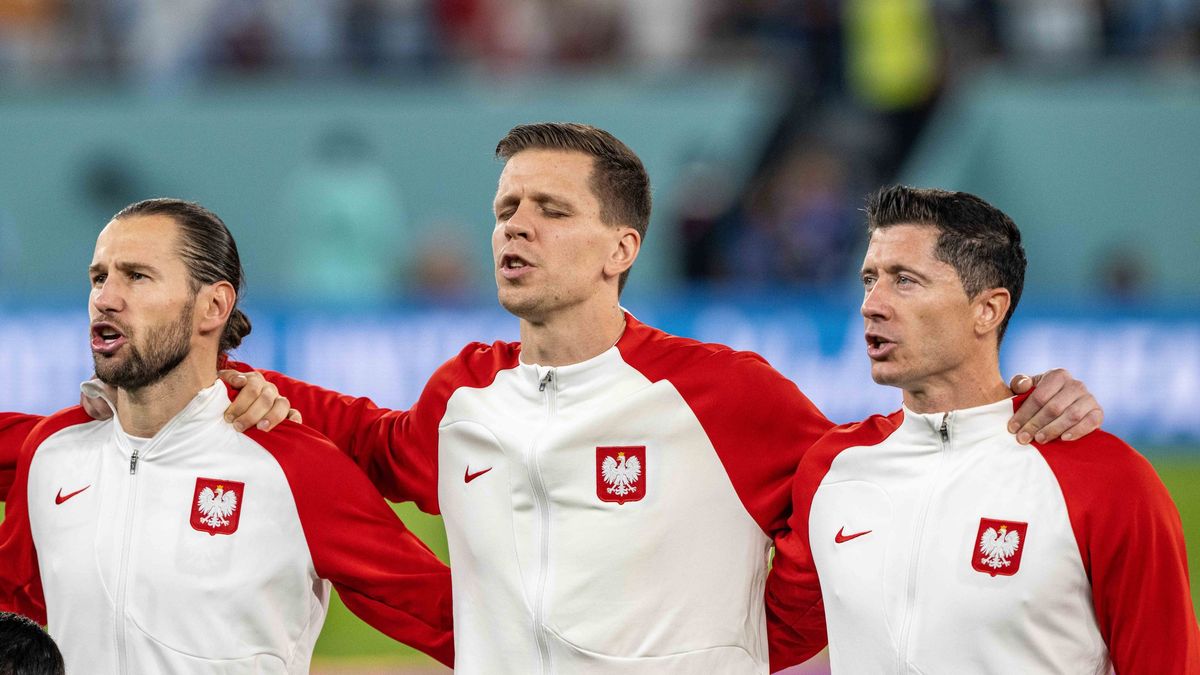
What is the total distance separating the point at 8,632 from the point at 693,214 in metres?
11.8

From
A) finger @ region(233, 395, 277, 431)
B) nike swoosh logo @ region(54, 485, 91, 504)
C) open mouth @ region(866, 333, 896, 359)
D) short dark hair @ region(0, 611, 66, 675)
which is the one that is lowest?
short dark hair @ region(0, 611, 66, 675)

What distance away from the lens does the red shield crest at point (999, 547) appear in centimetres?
416

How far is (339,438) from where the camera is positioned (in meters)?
5.09

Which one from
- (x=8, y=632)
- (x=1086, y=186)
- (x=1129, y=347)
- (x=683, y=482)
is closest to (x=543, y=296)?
(x=683, y=482)

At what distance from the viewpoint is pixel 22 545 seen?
16.0ft

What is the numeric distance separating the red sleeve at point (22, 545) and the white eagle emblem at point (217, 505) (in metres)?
0.55

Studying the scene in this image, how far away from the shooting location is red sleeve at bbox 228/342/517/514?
4914mm

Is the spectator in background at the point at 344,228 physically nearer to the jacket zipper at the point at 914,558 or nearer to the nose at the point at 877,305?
the nose at the point at 877,305

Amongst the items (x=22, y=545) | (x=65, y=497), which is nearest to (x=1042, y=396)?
(x=65, y=497)

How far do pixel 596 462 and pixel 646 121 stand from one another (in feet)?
37.3

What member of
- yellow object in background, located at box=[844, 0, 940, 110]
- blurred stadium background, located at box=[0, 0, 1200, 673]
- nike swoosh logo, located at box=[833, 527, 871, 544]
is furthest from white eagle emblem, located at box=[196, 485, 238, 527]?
yellow object in background, located at box=[844, 0, 940, 110]

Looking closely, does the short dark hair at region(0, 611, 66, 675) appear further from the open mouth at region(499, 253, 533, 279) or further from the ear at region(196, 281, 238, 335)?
the open mouth at region(499, 253, 533, 279)

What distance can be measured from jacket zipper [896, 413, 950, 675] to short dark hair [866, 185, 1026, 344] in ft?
1.19

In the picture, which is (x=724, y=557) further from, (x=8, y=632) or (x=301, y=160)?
(x=301, y=160)
